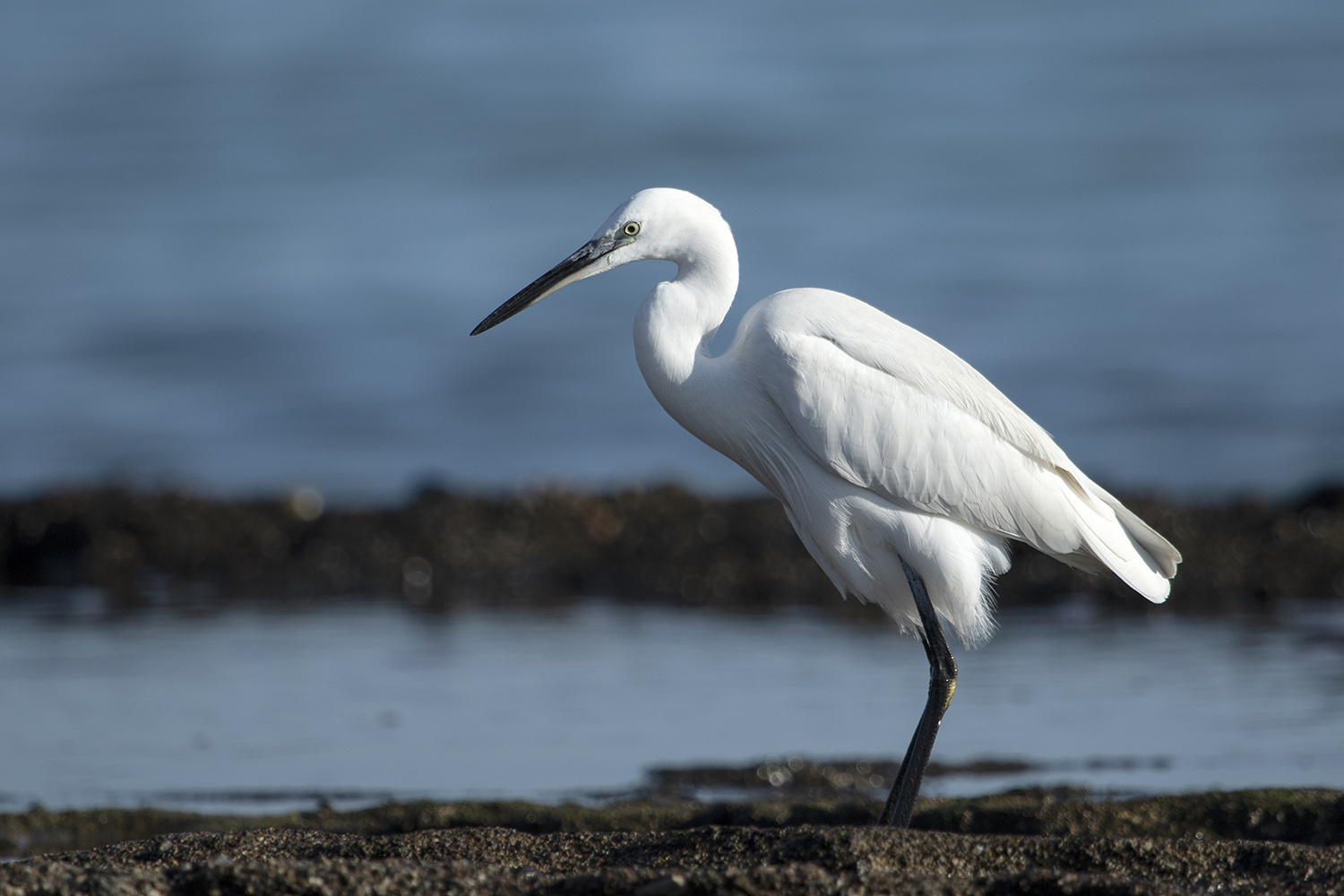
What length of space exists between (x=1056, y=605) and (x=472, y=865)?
6.20 metres

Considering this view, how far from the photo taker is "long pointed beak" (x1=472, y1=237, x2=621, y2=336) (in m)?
4.58

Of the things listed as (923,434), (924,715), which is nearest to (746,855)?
(924,715)

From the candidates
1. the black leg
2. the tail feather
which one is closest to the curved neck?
the black leg

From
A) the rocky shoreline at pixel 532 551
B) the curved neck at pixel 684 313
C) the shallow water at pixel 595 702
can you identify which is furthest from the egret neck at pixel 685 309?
the rocky shoreline at pixel 532 551

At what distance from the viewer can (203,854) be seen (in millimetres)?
3051

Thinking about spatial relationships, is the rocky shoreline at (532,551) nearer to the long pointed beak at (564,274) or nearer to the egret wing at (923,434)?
the egret wing at (923,434)

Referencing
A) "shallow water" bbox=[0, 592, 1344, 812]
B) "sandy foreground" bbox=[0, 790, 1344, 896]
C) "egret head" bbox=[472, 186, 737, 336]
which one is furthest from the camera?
"shallow water" bbox=[0, 592, 1344, 812]

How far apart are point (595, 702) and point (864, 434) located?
7.79ft

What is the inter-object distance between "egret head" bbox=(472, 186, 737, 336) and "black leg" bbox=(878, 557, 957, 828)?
47.7 inches

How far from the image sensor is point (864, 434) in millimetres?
4426

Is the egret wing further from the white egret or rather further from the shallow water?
the shallow water

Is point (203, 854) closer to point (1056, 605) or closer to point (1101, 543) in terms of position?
point (1101, 543)

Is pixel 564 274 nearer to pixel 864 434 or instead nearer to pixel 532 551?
pixel 864 434

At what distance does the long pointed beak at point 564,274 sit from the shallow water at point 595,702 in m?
1.64
